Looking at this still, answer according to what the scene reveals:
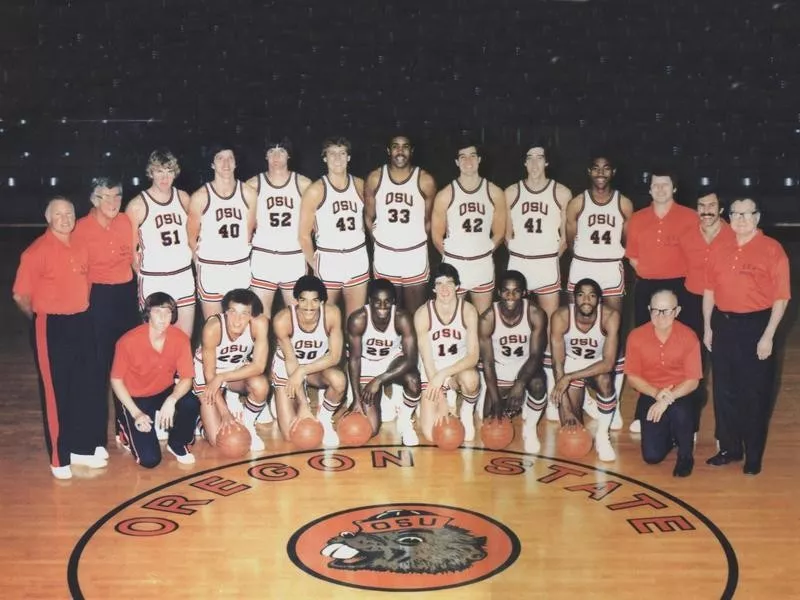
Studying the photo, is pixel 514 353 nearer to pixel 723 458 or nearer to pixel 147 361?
pixel 723 458

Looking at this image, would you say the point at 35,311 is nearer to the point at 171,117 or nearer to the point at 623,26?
the point at 171,117

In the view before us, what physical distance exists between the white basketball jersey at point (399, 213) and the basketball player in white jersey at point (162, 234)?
3.74 feet

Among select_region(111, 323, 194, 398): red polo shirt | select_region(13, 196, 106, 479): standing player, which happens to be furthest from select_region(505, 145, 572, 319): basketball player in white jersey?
select_region(13, 196, 106, 479): standing player

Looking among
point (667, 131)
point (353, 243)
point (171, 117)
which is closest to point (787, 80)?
point (667, 131)

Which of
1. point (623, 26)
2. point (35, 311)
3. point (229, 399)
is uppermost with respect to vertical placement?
point (623, 26)

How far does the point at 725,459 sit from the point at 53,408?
348 cm

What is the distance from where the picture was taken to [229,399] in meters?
5.86

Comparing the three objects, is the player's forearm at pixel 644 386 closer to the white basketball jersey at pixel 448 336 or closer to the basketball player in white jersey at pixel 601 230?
the basketball player in white jersey at pixel 601 230

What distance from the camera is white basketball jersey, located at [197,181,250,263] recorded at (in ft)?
19.1

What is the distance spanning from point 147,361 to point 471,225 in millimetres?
2084

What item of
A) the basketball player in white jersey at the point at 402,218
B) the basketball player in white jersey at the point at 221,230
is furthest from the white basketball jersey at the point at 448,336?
the basketball player in white jersey at the point at 221,230

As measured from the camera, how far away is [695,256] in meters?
5.50

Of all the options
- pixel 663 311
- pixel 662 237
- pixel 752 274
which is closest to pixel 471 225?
pixel 662 237

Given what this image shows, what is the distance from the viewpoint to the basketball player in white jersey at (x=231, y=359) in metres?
5.53
